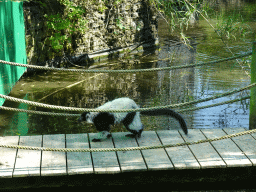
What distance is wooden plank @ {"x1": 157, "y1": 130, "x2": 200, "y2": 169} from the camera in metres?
4.01

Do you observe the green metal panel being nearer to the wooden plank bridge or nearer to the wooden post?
the wooden plank bridge

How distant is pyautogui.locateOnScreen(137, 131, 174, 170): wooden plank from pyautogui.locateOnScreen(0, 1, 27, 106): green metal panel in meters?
2.70

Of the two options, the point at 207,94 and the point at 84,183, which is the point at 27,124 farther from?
the point at 207,94

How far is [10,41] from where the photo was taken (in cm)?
691

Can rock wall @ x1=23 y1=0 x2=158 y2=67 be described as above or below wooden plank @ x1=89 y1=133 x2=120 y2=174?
above

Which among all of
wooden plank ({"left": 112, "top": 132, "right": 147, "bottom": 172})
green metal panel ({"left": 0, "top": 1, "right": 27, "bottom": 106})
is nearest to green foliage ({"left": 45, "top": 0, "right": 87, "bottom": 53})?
green metal panel ({"left": 0, "top": 1, "right": 27, "bottom": 106})

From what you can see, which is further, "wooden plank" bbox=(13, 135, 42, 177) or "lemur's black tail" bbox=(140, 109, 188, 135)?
"lemur's black tail" bbox=(140, 109, 188, 135)

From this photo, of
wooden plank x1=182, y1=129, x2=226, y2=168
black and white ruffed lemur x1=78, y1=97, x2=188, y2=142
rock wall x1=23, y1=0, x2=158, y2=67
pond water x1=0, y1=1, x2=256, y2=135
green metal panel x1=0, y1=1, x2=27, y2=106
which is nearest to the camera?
wooden plank x1=182, y1=129, x2=226, y2=168

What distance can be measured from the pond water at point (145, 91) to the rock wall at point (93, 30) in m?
0.66

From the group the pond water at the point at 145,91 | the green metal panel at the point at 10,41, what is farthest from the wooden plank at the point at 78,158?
the green metal panel at the point at 10,41

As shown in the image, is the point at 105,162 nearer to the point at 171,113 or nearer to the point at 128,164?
the point at 128,164

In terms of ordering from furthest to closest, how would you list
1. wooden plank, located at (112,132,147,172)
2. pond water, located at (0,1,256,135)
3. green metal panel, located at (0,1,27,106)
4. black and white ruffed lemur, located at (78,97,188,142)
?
green metal panel, located at (0,1,27,106)
pond water, located at (0,1,256,135)
black and white ruffed lemur, located at (78,97,188,142)
wooden plank, located at (112,132,147,172)

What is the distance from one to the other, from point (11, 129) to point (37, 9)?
4.40 meters

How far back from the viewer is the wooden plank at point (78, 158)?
12.7 ft
